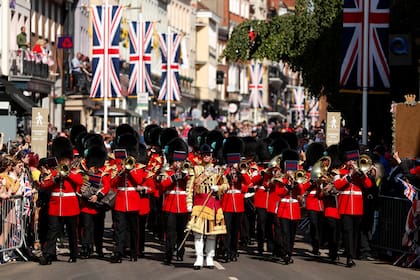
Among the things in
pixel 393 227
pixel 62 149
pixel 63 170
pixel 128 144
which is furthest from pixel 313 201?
pixel 63 170

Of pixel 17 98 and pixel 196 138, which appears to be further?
pixel 17 98

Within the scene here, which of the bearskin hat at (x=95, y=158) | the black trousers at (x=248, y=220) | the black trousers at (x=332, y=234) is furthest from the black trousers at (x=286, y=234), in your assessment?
the bearskin hat at (x=95, y=158)

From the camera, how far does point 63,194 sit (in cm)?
2059

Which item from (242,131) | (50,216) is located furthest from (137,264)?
(242,131)

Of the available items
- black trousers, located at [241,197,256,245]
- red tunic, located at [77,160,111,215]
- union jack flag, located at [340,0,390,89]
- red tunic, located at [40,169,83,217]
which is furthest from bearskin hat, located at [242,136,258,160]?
red tunic, located at [40,169,83,217]

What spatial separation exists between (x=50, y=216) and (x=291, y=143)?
8132 millimetres

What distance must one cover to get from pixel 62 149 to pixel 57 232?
1.49m

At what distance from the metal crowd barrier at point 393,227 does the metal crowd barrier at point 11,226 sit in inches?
228

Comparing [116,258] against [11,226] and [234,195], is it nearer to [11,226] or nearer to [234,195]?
[11,226]

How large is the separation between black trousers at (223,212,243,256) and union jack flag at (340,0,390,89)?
24.3 feet

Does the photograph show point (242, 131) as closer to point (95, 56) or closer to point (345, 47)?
point (95, 56)

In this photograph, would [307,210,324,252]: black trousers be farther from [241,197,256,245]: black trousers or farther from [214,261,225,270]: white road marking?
[214,261,225,270]: white road marking

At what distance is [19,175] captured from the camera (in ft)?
68.9

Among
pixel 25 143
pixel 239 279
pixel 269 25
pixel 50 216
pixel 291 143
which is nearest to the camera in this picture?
Answer: pixel 239 279
